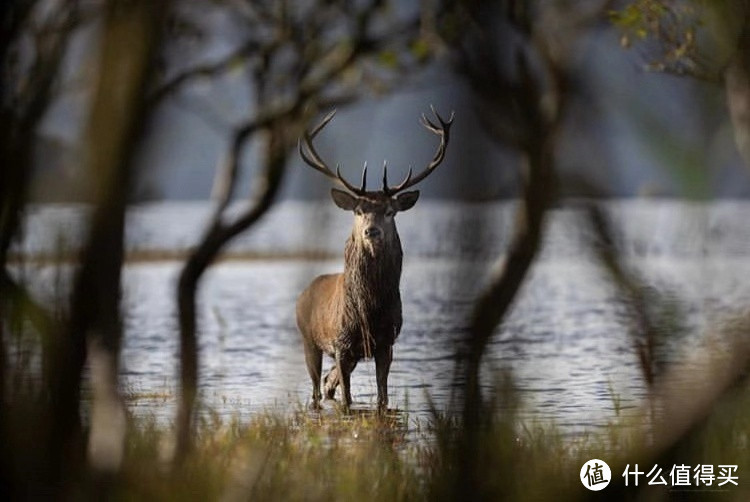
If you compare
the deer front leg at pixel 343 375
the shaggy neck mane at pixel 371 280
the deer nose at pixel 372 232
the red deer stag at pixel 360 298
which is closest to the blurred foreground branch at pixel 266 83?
the deer front leg at pixel 343 375

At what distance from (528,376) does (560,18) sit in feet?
1.17

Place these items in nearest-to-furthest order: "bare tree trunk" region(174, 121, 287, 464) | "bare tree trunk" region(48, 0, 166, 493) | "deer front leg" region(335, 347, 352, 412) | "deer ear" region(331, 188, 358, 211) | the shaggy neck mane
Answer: "bare tree trunk" region(48, 0, 166, 493)
"deer ear" region(331, 188, 358, 211)
"bare tree trunk" region(174, 121, 287, 464)
"deer front leg" region(335, 347, 352, 412)
the shaggy neck mane

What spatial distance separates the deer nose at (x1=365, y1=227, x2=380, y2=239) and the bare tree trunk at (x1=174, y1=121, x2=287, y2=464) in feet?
9.20

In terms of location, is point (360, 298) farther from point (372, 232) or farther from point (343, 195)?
point (343, 195)

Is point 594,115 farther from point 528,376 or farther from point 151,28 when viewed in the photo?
point 151,28

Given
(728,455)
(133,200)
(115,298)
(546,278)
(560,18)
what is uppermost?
(546,278)

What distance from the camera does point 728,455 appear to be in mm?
1710

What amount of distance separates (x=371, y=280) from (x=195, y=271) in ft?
21.4

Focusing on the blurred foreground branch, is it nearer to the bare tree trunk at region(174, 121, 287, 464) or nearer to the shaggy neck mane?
the bare tree trunk at region(174, 121, 287, 464)

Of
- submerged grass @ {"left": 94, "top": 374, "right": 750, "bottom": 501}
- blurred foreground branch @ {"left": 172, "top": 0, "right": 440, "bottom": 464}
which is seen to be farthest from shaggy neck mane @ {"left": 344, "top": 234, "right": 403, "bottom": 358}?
submerged grass @ {"left": 94, "top": 374, "right": 750, "bottom": 501}

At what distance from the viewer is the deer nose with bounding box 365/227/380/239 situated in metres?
10.7

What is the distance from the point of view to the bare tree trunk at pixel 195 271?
1.95 meters

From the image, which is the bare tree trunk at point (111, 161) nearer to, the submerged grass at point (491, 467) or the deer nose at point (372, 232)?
the submerged grass at point (491, 467)

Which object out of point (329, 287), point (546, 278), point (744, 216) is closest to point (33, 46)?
point (744, 216)
